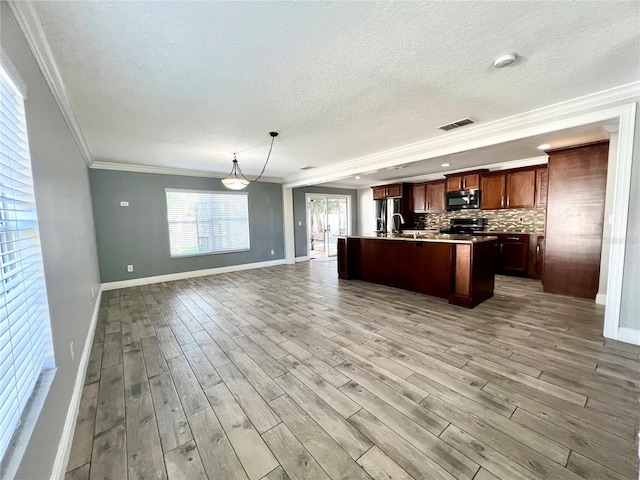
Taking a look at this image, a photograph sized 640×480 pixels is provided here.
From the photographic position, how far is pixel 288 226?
741 centimetres

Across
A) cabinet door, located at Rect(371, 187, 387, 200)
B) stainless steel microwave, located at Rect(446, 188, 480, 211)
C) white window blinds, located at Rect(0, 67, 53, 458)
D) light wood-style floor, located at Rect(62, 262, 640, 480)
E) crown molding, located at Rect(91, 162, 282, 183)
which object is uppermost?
crown molding, located at Rect(91, 162, 282, 183)

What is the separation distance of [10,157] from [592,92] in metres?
4.31

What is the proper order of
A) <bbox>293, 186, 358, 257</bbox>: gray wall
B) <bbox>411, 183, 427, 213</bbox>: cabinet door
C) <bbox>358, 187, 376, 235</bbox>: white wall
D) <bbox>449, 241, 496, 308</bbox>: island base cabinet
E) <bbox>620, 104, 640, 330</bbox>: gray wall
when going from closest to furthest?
<bbox>620, 104, 640, 330</bbox>: gray wall, <bbox>449, 241, 496, 308</bbox>: island base cabinet, <bbox>411, 183, 427, 213</bbox>: cabinet door, <bbox>293, 186, 358, 257</bbox>: gray wall, <bbox>358, 187, 376, 235</bbox>: white wall

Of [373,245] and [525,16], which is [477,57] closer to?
[525,16]

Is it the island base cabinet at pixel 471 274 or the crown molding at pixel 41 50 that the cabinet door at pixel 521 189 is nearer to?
the island base cabinet at pixel 471 274

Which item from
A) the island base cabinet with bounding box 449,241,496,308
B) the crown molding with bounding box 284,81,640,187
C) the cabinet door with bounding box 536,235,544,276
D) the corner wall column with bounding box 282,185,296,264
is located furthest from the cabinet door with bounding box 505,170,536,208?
the corner wall column with bounding box 282,185,296,264

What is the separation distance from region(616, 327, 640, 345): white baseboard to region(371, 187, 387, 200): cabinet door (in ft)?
18.1

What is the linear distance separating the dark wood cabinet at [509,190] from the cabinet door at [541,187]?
0.05m

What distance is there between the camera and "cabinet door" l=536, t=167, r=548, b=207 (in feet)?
16.1

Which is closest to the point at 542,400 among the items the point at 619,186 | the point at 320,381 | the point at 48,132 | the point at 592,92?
the point at 320,381

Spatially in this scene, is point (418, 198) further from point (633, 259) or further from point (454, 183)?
point (633, 259)

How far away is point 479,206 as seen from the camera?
5.76m

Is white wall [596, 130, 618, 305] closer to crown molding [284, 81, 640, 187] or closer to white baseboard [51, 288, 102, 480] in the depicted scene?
crown molding [284, 81, 640, 187]

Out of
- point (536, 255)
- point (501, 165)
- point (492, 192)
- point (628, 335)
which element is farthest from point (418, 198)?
point (628, 335)
